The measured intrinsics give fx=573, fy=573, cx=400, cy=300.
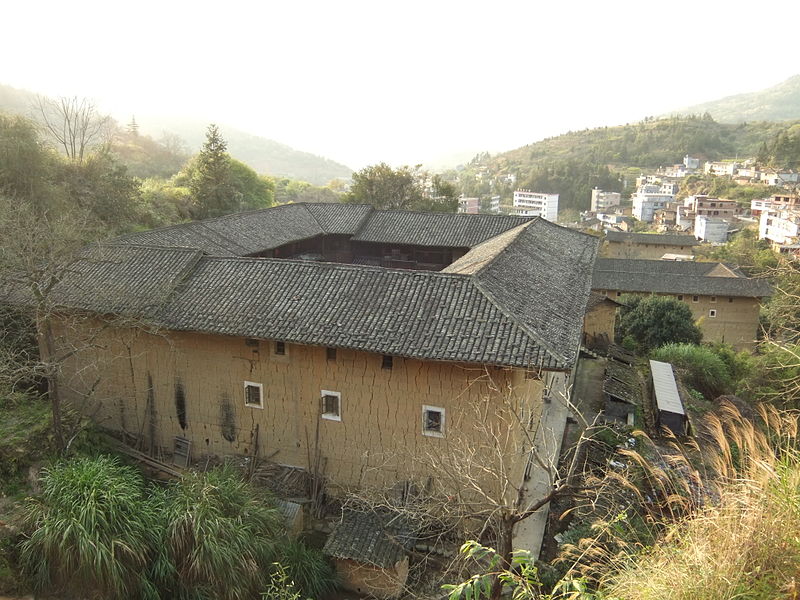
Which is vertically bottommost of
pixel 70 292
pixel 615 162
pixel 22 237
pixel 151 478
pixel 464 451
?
pixel 151 478

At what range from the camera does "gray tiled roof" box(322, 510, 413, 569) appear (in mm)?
10336

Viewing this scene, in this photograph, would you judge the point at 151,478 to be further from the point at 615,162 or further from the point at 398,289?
the point at 615,162

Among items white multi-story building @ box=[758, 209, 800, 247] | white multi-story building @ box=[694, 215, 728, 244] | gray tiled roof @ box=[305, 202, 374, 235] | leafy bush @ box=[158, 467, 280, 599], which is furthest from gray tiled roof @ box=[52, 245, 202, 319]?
white multi-story building @ box=[694, 215, 728, 244]

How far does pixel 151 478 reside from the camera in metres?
13.1

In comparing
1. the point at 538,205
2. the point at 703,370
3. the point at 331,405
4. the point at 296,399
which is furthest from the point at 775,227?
the point at 296,399

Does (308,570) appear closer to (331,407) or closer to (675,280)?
(331,407)

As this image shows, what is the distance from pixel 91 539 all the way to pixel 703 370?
21.5 meters

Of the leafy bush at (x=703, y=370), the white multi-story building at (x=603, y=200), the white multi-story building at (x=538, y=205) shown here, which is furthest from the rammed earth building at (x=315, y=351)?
the white multi-story building at (x=603, y=200)

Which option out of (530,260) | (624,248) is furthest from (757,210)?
(530,260)

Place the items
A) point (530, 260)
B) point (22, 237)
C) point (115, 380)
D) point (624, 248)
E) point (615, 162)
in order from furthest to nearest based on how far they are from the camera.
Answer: point (615, 162)
point (624, 248)
point (530, 260)
point (115, 380)
point (22, 237)

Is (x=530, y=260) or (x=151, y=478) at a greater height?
(x=530, y=260)

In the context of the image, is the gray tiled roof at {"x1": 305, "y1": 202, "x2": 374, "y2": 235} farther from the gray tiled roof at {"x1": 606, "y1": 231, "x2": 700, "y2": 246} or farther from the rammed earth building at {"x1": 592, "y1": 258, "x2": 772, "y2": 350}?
the gray tiled roof at {"x1": 606, "y1": 231, "x2": 700, "y2": 246}

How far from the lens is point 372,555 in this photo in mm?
10312

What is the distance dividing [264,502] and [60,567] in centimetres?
345
